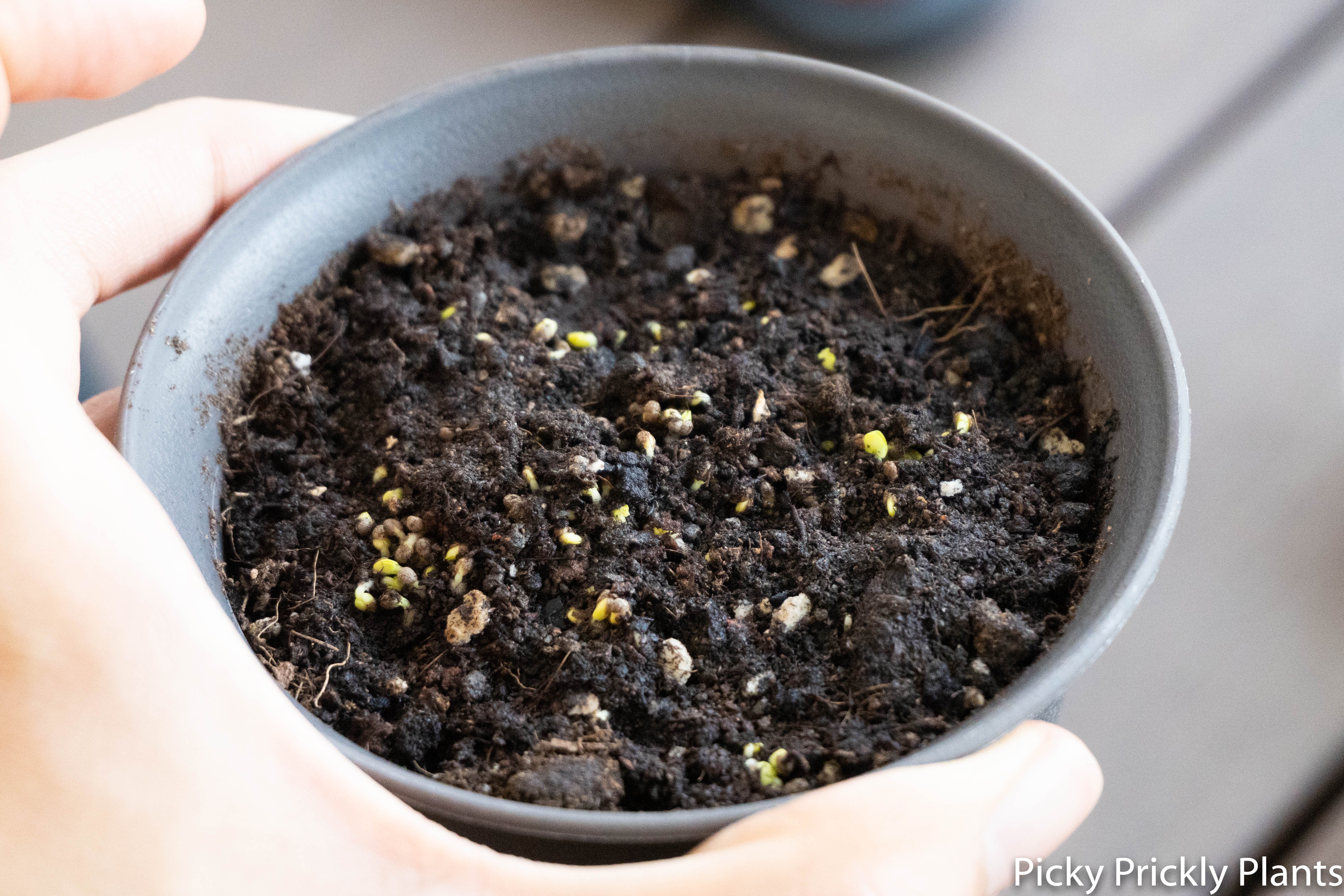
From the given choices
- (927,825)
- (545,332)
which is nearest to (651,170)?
(545,332)

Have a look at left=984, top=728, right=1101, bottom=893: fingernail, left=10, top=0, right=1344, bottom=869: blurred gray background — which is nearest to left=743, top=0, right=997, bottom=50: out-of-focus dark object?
left=10, top=0, right=1344, bottom=869: blurred gray background

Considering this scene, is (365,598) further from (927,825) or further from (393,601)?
(927,825)

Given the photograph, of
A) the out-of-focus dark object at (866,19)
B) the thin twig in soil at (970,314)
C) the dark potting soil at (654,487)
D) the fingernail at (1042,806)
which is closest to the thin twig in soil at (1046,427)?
the dark potting soil at (654,487)

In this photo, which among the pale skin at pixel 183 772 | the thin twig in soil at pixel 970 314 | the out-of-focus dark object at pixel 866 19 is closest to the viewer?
the pale skin at pixel 183 772

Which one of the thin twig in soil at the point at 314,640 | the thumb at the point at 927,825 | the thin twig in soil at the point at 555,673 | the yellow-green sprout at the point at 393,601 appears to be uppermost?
the thumb at the point at 927,825

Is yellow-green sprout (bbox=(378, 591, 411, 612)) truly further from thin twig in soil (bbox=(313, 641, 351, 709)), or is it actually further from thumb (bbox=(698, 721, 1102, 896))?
thumb (bbox=(698, 721, 1102, 896))

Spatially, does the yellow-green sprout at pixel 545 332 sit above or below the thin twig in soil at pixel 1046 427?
below

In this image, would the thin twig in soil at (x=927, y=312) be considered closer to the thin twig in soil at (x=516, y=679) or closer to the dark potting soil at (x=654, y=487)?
the dark potting soil at (x=654, y=487)
